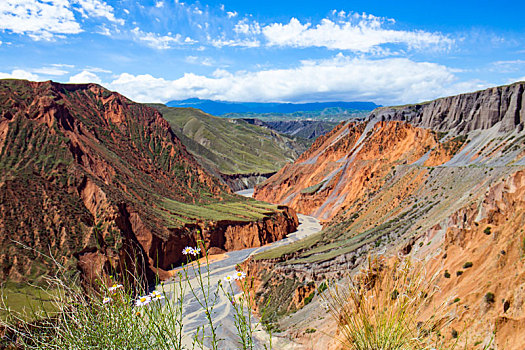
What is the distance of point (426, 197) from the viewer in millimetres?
45094

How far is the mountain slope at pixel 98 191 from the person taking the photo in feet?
126

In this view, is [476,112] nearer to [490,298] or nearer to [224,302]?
[224,302]

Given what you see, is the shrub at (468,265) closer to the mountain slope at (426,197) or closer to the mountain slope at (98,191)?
the mountain slope at (426,197)

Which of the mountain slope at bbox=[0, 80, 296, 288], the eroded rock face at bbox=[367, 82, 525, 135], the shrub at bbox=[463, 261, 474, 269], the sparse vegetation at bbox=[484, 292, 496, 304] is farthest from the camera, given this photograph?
the eroded rock face at bbox=[367, 82, 525, 135]

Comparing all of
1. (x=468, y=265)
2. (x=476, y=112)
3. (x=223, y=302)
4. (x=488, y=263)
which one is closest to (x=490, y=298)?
(x=488, y=263)

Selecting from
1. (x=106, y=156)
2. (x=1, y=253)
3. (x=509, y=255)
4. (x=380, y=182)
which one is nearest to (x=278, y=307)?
(x=509, y=255)

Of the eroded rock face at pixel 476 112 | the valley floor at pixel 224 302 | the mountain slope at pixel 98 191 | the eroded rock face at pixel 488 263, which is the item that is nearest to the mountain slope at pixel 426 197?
the eroded rock face at pixel 488 263

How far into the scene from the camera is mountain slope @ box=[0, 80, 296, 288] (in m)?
38.5

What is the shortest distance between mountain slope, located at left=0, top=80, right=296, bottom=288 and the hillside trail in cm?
374

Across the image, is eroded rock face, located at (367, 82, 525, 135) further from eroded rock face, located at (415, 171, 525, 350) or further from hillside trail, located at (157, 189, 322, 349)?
eroded rock face, located at (415, 171, 525, 350)

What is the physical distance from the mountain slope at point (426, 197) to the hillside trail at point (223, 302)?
13.8 ft

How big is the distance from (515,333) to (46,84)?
8930 centimetres

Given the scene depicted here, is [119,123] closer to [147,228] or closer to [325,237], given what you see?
[147,228]

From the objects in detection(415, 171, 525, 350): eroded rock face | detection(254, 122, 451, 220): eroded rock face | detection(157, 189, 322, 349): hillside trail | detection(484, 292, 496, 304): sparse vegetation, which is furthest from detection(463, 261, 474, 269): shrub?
detection(254, 122, 451, 220): eroded rock face
